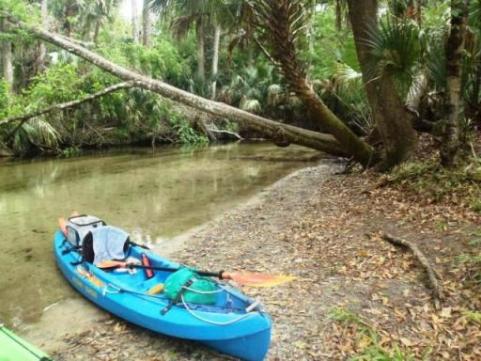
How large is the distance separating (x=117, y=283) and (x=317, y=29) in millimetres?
22160

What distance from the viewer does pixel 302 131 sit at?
1052 centimetres

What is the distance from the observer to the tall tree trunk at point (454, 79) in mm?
6356

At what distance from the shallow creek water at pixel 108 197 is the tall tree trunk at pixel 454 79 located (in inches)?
183

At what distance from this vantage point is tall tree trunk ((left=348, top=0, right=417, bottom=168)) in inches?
350

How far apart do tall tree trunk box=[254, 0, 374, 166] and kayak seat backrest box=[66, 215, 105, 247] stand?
470 cm

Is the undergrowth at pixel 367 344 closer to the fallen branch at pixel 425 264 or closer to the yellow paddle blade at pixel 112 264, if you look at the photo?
the fallen branch at pixel 425 264

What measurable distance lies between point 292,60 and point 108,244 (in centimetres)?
510

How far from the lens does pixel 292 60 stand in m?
8.80

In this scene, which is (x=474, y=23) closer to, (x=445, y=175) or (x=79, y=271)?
(x=445, y=175)

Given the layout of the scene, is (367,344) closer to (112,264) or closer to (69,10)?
(112,264)

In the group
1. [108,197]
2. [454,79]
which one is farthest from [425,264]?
[108,197]

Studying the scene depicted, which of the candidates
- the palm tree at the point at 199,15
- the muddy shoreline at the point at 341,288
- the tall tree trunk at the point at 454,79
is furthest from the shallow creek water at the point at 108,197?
the palm tree at the point at 199,15

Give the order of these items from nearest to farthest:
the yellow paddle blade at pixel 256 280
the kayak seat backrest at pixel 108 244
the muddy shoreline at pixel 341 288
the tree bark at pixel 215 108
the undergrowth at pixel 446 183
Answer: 1. the muddy shoreline at pixel 341 288
2. the yellow paddle blade at pixel 256 280
3. the kayak seat backrest at pixel 108 244
4. the undergrowth at pixel 446 183
5. the tree bark at pixel 215 108

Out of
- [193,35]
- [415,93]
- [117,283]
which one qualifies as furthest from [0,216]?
[193,35]
